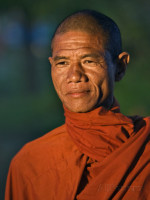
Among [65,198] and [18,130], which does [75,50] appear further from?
[18,130]

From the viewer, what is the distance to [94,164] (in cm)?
200

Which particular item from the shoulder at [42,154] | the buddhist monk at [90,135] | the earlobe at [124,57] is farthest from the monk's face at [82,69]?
the shoulder at [42,154]

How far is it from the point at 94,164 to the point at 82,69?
61 cm

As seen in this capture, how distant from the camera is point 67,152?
210 cm

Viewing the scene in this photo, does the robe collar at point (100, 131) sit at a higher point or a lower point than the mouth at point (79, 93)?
lower

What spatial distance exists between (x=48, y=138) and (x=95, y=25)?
87 centimetres

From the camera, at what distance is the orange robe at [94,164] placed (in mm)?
1919

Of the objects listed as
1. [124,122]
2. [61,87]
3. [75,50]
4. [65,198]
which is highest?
[75,50]

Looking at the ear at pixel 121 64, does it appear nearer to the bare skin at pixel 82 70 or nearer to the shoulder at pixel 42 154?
the bare skin at pixel 82 70

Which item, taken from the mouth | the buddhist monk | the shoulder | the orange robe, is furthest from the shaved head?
the shoulder

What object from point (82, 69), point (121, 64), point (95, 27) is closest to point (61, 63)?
point (82, 69)

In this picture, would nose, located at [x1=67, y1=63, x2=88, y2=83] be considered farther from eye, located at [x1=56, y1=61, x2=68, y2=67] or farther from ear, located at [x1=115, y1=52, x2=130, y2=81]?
ear, located at [x1=115, y1=52, x2=130, y2=81]

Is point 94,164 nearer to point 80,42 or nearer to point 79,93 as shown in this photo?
point 79,93

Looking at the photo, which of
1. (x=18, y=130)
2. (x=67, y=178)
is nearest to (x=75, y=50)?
(x=67, y=178)
